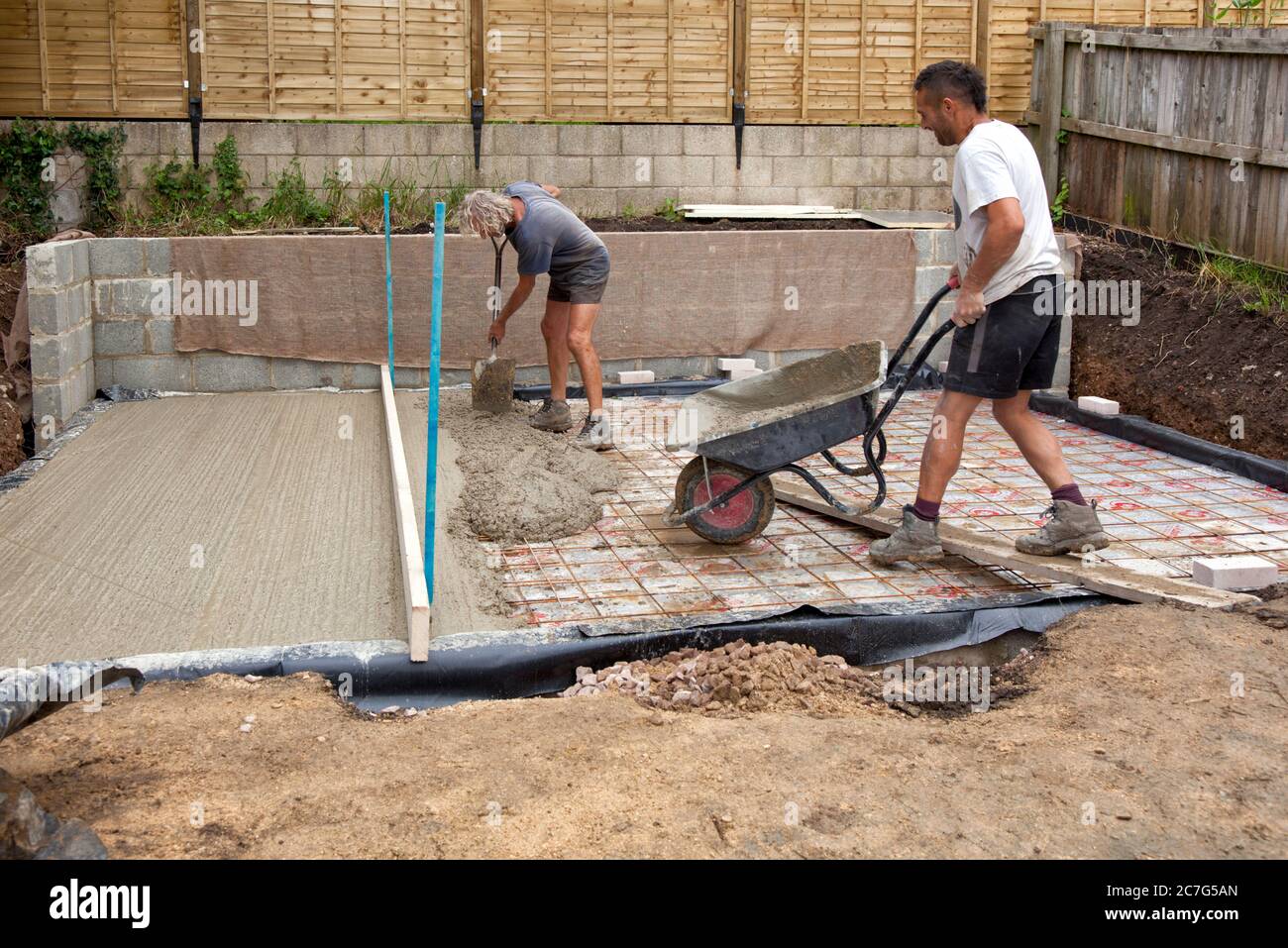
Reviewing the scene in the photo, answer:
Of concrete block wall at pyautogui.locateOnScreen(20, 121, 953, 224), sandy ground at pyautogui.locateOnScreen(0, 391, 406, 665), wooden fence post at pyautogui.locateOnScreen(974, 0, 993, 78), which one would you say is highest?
wooden fence post at pyautogui.locateOnScreen(974, 0, 993, 78)

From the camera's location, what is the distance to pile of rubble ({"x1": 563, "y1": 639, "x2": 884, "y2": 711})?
3799 mm

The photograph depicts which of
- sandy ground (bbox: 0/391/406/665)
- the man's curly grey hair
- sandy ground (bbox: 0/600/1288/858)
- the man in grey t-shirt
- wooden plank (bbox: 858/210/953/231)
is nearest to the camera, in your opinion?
sandy ground (bbox: 0/600/1288/858)

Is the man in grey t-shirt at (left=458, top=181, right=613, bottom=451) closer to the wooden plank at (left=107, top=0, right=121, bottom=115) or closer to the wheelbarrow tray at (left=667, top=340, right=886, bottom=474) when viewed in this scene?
the wheelbarrow tray at (left=667, top=340, right=886, bottom=474)

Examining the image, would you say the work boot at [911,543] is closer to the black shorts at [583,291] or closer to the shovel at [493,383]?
the black shorts at [583,291]

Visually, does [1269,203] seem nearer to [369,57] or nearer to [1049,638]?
[1049,638]

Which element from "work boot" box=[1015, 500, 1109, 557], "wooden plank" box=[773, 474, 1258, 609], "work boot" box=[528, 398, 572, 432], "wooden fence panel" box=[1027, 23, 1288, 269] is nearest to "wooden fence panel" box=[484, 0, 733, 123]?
"wooden fence panel" box=[1027, 23, 1288, 269]

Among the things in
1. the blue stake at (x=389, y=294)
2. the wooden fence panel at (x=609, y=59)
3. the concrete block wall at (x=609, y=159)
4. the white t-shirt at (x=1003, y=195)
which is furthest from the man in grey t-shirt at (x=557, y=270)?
the wooden fence panel at (x=609, y=59)

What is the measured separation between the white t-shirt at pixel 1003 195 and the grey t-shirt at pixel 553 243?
248 cm

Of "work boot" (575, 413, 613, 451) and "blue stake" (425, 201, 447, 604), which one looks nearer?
"blue stake" (425, 201, 447, 604)

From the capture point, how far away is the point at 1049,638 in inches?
165

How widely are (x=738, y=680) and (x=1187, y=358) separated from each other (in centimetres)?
480

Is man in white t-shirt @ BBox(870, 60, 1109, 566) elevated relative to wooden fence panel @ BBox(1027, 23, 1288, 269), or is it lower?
lower

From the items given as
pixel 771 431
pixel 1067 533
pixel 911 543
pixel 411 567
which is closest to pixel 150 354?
pixel 411 567

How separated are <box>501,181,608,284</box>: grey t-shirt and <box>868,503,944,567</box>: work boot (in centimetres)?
256
